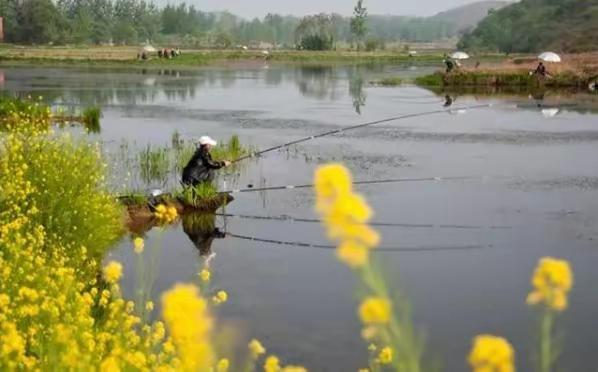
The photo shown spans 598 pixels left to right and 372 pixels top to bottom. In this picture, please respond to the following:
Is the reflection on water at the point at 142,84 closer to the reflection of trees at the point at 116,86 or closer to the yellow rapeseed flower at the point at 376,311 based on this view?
the reflection of trees at the point at 116,86

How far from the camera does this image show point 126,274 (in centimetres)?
1091

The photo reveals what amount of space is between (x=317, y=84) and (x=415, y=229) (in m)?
36.6

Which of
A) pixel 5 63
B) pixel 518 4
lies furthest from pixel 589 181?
pixel 518 4

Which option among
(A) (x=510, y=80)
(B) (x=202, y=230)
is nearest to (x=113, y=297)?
(B) (x=202, y=230)

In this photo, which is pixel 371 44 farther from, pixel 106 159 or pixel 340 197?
→ pixel 340 197

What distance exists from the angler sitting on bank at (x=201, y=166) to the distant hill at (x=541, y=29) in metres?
74.2

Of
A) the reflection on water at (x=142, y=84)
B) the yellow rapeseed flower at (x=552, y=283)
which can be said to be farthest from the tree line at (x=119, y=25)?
the yellow rapeseed flower at (x=552, y=283)

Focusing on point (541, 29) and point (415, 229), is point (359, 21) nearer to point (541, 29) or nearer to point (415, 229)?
point (541, 29)

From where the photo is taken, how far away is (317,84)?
49.0m

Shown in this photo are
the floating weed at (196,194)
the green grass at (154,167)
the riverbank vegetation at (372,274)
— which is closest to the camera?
the riverbank vegetation at (372,274)

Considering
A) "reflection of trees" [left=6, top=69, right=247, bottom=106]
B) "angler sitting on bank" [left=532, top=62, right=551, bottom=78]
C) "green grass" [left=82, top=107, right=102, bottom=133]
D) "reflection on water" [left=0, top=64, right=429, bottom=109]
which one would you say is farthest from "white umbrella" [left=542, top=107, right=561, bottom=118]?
"reflection of trees" [left=6, top=69, right=247, bottom=106]

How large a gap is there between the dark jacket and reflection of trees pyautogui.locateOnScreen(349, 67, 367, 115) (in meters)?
17.6

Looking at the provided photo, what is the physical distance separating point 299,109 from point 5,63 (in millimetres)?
41612

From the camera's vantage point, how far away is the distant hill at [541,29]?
9038 centimetres
